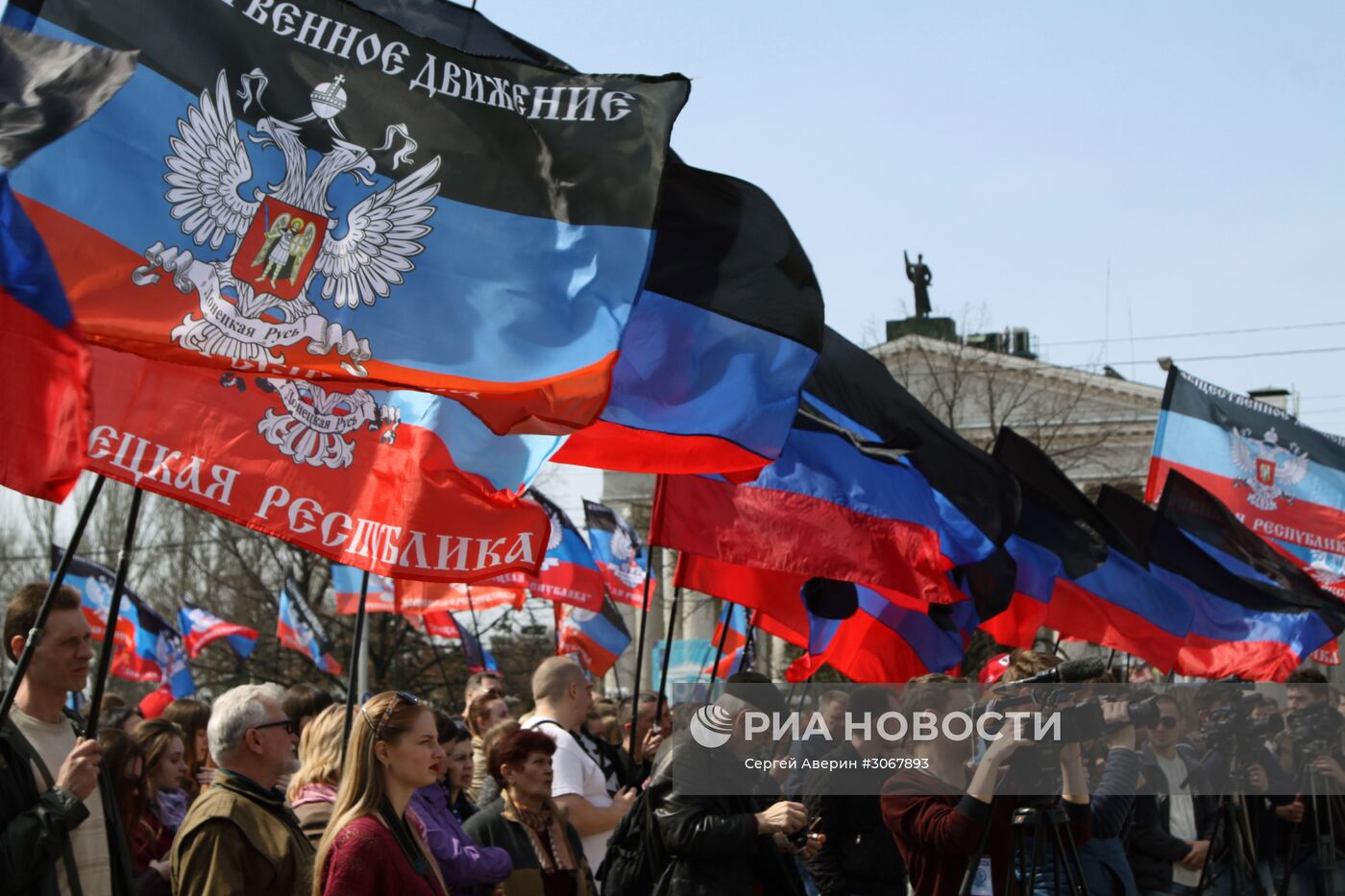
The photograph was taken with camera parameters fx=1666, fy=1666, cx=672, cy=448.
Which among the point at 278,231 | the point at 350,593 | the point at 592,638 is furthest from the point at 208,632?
the point at 278,231

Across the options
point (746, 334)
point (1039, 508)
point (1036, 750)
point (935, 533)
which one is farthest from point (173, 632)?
point (1036, 750)

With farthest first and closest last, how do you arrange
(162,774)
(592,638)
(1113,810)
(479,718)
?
1. (592,638)
2. (479,718)
3. (1113,810)
4. (162,774)

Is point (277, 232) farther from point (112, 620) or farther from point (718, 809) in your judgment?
point (718, 809)

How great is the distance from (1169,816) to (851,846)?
3397 mm

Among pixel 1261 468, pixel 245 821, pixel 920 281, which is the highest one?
pixel 920 281

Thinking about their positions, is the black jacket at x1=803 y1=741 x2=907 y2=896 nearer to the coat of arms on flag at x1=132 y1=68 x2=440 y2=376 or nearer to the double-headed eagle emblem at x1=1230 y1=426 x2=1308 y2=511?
the coat of arms on flag at x1=132 y1=68 x2=440 y2=376

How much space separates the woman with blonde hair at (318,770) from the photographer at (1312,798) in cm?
569

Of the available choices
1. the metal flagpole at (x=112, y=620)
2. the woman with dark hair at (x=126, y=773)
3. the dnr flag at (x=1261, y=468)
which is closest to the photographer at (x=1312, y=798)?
the woman with dark hair at (x=126, y=773)

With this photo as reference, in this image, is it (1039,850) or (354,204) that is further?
(1039,850)

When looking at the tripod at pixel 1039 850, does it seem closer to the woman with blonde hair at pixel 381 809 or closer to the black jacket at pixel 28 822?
the woman with blonde hair at pixel 381 809

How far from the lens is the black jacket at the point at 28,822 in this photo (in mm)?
4559

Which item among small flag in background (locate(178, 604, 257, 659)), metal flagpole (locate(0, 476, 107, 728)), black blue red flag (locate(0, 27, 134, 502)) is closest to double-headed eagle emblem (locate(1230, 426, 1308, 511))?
small flag in background (locate(178, 604, 257, 659))

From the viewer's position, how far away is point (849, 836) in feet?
26.3

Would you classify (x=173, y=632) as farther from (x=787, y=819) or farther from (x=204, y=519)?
(x=204, y=519)
